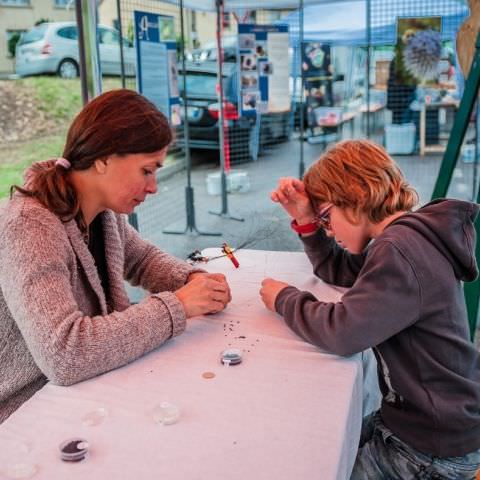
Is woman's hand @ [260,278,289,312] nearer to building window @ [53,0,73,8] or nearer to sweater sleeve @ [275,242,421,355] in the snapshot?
sweater sleeve @ [275,242,421,355]

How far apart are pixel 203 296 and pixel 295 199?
18.2 inches

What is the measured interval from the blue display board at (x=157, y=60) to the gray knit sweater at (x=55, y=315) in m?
2.92

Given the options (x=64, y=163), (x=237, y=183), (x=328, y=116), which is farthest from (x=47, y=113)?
(x=64, y=163)

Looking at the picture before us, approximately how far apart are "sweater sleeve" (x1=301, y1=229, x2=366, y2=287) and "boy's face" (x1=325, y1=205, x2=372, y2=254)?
308 mm

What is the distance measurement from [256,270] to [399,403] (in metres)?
0.73

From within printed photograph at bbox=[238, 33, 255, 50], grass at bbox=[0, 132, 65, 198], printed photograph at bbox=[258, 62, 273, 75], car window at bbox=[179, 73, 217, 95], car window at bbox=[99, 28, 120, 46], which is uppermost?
car window at bbox=[99, 28, 120, 46]

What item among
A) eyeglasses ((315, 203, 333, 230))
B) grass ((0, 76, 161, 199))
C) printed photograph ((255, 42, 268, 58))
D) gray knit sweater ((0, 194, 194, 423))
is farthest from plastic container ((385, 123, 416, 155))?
gray knit sweater ((0, 194, 194, 423))

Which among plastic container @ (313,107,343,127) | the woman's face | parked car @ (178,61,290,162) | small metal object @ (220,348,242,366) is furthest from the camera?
plastic container @ (313,107,343,127)

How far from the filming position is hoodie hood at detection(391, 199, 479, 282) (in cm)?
127

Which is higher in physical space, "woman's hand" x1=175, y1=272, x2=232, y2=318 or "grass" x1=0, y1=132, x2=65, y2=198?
"woman's hand" x1=175, y1=272, x2=232, y2=318

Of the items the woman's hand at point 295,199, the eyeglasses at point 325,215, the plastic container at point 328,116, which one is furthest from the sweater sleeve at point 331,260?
the plastic container at point 328,116

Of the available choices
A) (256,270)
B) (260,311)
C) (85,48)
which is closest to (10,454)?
(260,311)

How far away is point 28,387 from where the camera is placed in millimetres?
1343

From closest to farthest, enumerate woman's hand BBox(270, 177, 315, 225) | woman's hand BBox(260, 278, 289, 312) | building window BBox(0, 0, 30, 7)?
woman's hand BBox(260, 278, 289, 312)
woman's hand BBox(270, 177, 315, 225)
building window BBox(0, 0, 30, 7)
